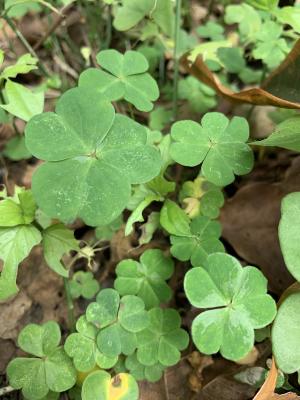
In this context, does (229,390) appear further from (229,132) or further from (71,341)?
(229,132)

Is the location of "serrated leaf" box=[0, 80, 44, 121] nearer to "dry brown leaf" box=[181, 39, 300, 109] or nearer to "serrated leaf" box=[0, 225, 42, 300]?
"serrated leaf" box=[0, 225, 42, 300]

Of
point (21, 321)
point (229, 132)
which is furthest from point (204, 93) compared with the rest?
point (21, 321)

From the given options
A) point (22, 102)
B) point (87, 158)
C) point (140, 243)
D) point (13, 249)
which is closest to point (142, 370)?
point (140, 243)

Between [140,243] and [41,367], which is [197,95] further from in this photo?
[41,367]

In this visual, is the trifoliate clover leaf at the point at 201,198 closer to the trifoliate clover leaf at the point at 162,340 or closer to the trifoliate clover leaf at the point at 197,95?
the trifoliate clover leaf at the point at 162,340

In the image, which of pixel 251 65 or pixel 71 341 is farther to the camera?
pixel 251 65

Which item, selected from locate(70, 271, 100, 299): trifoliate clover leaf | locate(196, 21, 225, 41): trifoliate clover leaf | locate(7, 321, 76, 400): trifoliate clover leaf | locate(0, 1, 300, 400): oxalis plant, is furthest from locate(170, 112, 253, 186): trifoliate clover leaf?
locate(196, 21, 225, 41): trifoliate clover leaf
